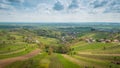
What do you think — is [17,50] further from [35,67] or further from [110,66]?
[110,66]

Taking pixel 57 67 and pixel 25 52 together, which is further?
pixel 25 52

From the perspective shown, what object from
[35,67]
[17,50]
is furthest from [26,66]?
[17,50]

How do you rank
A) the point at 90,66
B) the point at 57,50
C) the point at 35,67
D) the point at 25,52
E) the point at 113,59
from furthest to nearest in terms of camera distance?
the point at 57,50, the point at 25,52, the point at 113,59, the point at 90,66, the point at 35,67

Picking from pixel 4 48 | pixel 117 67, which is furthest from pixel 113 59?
pixel 4 48

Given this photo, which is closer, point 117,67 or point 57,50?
point 117,67

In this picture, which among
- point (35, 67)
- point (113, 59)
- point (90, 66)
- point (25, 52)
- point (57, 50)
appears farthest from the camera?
point (57, 50)

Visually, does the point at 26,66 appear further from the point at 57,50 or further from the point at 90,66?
the point at 57,50

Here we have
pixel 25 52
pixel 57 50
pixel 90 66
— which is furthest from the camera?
pixel 57 50
